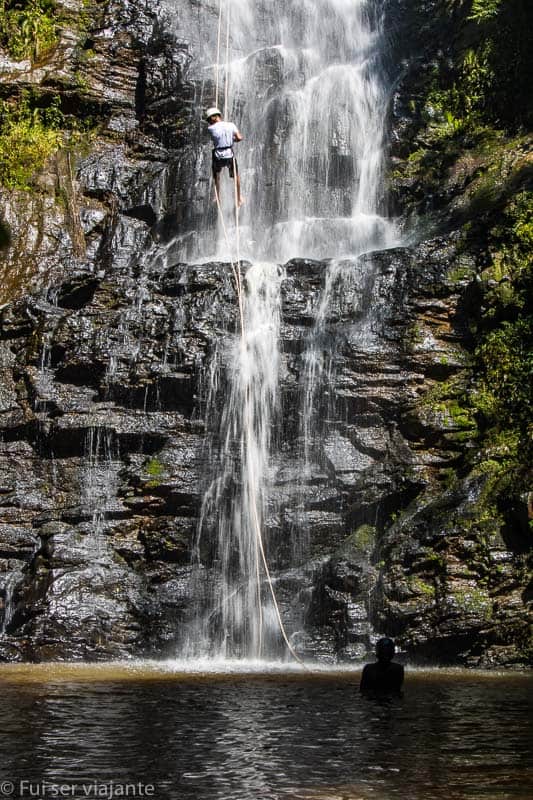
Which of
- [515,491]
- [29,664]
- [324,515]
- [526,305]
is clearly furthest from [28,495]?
[526,305]

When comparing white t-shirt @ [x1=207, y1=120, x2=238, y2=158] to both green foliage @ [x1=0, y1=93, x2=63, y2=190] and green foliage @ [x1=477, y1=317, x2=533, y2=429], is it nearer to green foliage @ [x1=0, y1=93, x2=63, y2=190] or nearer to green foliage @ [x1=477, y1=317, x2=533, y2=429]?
green foliage @ [x1=477, y1=317, x2=533, y2=429]

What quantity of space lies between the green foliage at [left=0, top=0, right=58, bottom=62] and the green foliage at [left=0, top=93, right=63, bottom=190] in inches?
54.1

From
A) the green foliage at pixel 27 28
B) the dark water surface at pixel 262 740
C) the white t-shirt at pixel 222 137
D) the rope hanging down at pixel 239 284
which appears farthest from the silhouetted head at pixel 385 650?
the green foliage at pixel 27 28

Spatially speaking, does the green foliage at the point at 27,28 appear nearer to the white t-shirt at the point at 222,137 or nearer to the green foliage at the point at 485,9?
the green foliage at the point at 485,9

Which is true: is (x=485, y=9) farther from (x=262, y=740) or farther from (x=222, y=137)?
(x=262, y=740)

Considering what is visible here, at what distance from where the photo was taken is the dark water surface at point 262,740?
185 inches

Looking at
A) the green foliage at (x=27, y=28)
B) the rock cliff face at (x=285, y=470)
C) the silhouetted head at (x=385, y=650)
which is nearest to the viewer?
the silhouetted head at (x=385, y=650)

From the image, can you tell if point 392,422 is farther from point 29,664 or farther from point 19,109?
point 19,109

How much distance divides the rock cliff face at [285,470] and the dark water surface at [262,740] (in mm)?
2540

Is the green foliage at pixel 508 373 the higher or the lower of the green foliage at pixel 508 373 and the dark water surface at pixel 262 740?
the higher

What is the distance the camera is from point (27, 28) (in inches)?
822

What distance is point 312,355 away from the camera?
1374cm

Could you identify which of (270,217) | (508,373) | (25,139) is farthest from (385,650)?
(25,139)

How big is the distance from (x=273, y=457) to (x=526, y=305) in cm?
458
